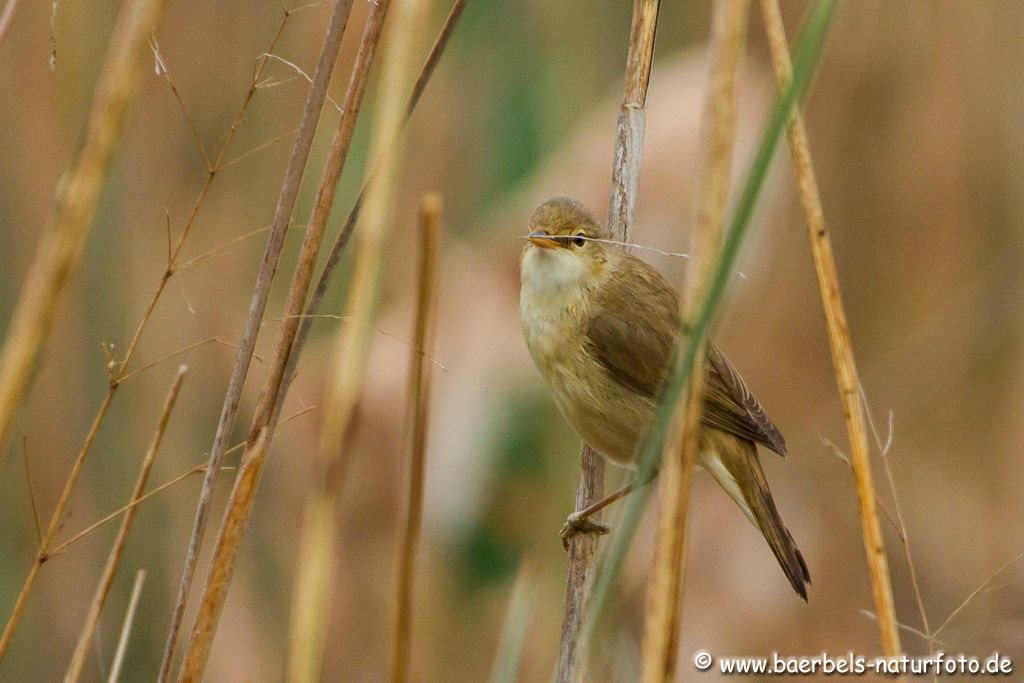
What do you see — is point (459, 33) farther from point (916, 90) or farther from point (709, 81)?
point (709, 81)

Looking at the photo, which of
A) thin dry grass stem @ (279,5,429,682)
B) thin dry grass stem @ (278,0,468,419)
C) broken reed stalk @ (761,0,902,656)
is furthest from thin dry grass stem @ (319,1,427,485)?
broken reed stalk @ (761,0,902,656)

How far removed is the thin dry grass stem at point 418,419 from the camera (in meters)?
0.98

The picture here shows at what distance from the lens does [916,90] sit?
10.6ft

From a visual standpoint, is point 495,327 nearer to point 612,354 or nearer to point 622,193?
point 612,354

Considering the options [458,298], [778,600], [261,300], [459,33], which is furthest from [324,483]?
[778,600]

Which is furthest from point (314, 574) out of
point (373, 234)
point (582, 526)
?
point (582, 526)

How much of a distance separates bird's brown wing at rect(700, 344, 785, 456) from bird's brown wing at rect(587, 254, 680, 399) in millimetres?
114

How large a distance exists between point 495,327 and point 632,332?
0.52 m

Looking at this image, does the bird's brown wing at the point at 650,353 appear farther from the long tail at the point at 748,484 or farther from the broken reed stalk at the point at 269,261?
the broken reed stalk at the point at 269,261

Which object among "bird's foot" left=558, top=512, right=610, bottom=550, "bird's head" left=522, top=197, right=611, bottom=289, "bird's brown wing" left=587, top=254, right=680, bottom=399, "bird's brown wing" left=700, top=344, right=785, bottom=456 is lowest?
"bird's foot" left=558, top=512, right=610, bottom=550

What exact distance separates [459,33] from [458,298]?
2.30ft

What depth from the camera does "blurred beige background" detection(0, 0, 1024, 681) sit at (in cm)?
273

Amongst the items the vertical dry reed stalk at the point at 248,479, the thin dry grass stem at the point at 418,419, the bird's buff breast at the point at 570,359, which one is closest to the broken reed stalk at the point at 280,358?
the vertical dry reed stalk at the point at 248,479

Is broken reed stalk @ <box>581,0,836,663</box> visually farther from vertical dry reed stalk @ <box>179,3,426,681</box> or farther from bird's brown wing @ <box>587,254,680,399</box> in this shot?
bird's brown wing @ <box>587,254,680,399</box>
